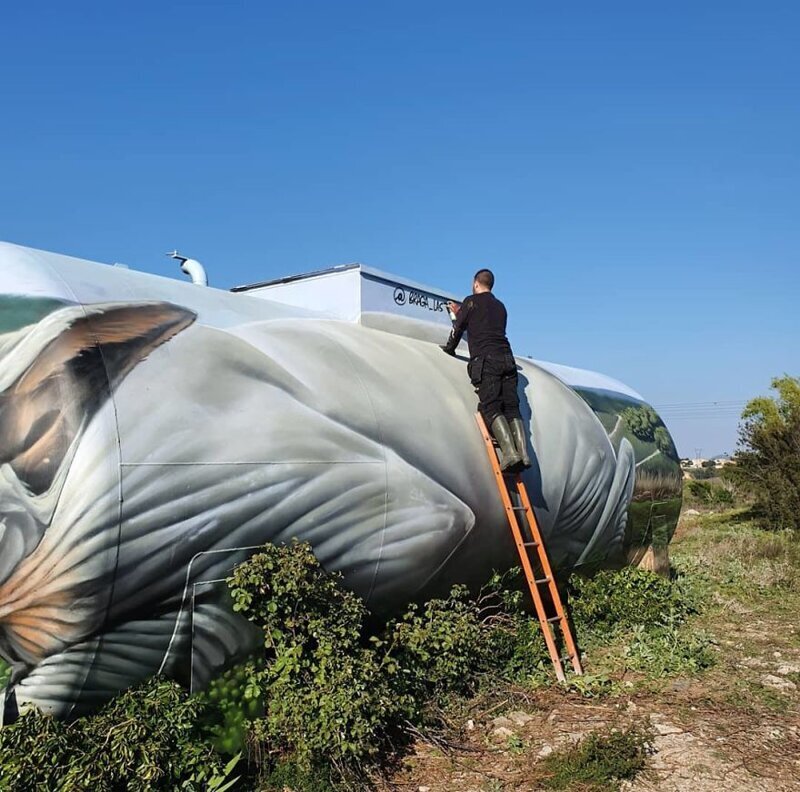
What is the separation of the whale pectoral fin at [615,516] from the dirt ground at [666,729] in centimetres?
139

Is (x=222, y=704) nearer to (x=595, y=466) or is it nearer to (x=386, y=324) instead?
(x=386, y=324)

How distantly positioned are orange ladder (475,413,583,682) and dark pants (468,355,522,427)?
0.15 metres

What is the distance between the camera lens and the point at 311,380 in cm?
508

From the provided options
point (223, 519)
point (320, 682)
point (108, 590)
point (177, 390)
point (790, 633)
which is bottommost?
point (790, 633)

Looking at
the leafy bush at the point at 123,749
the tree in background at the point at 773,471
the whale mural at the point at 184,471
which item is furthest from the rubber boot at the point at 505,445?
the tree in background at the point at 773,471

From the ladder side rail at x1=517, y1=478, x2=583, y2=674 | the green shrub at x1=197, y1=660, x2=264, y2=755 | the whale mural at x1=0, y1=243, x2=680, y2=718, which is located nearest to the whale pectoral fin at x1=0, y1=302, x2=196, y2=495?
the whale mural at x1=0, y1=243, x2=680, y2=718

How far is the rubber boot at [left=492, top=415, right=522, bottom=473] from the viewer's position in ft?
20.5

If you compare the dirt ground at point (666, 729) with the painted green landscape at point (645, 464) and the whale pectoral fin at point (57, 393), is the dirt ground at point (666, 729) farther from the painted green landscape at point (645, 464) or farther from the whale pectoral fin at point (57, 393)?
the whale pectoral fin at point (57, 393)

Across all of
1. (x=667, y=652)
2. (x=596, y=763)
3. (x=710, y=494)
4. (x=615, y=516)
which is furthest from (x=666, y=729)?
(x=710, y=494)

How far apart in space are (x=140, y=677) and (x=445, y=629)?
2.18m

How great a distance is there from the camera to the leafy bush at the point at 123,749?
11.5 ft

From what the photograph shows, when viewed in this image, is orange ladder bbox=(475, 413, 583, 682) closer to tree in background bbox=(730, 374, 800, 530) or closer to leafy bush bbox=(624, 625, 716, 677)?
leafy bush bbox=(624, 625, 716, 677)

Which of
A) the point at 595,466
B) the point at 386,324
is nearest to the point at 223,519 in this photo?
the point at 386,324

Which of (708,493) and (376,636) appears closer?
(376,636)
